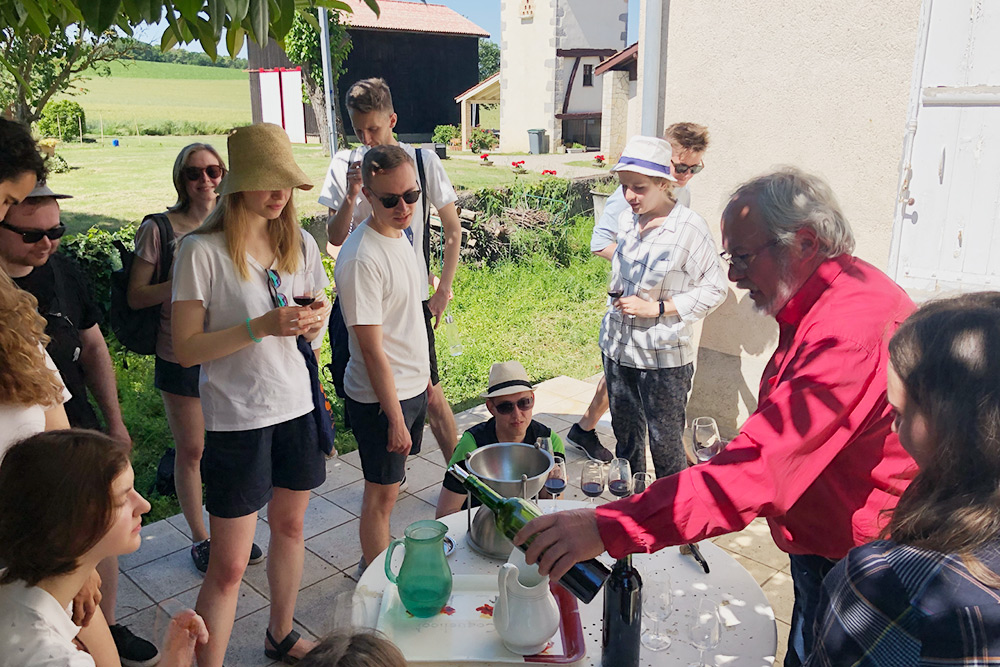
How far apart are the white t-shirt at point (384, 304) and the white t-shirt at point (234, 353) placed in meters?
0.36

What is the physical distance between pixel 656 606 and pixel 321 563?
2210 millimetres

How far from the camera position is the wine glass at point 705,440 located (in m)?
2.49

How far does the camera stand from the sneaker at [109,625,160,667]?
116 inches

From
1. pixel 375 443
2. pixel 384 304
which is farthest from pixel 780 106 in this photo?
pixel 375 443

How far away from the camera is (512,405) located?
322 centimetres

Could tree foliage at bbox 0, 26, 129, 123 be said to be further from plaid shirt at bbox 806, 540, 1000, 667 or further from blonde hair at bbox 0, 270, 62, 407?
plaid shirt at bbox 806, 540, 1000, 667

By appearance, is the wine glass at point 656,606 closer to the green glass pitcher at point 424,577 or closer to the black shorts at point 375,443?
the green glass pitcher at point 424,577

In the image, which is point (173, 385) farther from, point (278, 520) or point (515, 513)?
point (515, 513)

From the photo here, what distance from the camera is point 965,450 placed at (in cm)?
117

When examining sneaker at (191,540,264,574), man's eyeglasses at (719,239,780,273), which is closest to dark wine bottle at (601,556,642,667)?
man's eyeglasses at (719,239,780,273)

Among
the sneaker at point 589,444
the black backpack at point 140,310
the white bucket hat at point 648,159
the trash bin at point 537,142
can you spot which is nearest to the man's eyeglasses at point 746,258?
the white bucket hat at point 648,159

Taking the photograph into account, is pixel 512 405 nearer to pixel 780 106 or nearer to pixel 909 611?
pixel 909 611

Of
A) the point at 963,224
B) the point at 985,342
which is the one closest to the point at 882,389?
the point at 985,342

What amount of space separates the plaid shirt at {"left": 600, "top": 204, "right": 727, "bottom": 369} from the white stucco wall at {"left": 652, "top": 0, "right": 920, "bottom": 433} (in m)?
0.59
